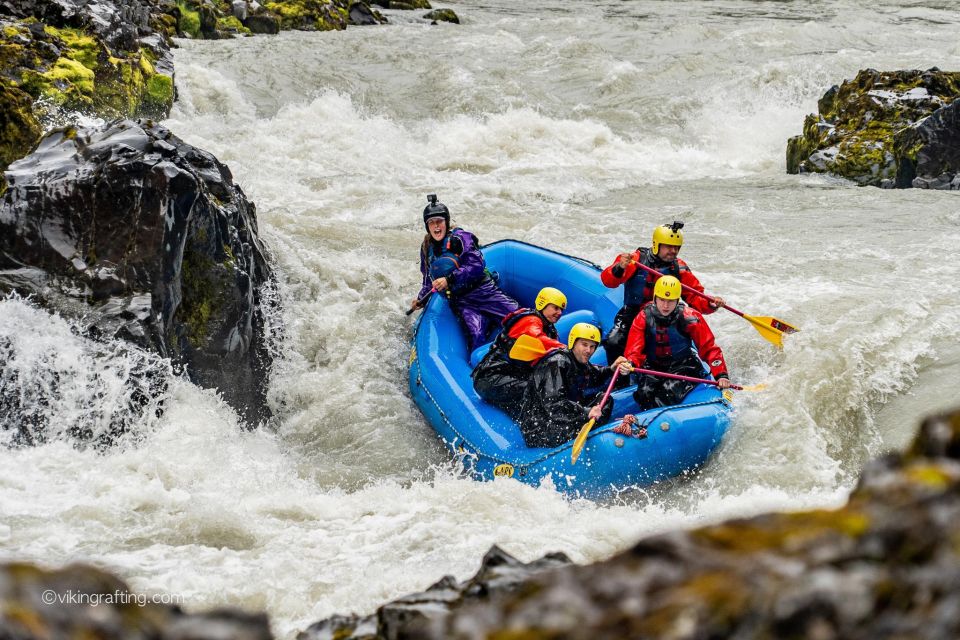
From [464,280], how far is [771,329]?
2.52 meters

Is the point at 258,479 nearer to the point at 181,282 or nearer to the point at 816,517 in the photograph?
the point at 181,282

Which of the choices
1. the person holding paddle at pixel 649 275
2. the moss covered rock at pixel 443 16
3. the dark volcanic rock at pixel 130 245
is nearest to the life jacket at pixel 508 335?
the person holding paddle at pixel 649 275

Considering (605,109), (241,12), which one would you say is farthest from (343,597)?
(241,12)

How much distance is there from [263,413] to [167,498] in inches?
67.3

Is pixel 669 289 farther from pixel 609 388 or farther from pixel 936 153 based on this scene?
pixel 936 153

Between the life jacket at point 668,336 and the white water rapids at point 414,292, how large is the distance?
640 mm

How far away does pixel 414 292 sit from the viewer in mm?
8688

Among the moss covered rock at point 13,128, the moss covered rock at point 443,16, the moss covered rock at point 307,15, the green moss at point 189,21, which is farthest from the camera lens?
the moss covered rock at point 443,16

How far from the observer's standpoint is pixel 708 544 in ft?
5.06

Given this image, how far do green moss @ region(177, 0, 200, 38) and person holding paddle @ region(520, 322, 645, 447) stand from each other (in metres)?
16.0

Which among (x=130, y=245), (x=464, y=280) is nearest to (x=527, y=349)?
(x=464, y=280)

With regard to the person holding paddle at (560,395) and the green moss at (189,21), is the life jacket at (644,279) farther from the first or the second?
the green moss at (189,21)

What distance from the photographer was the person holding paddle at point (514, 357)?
6.30 meters

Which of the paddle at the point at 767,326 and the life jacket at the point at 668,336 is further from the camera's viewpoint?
the paddle at the point at 767,326
